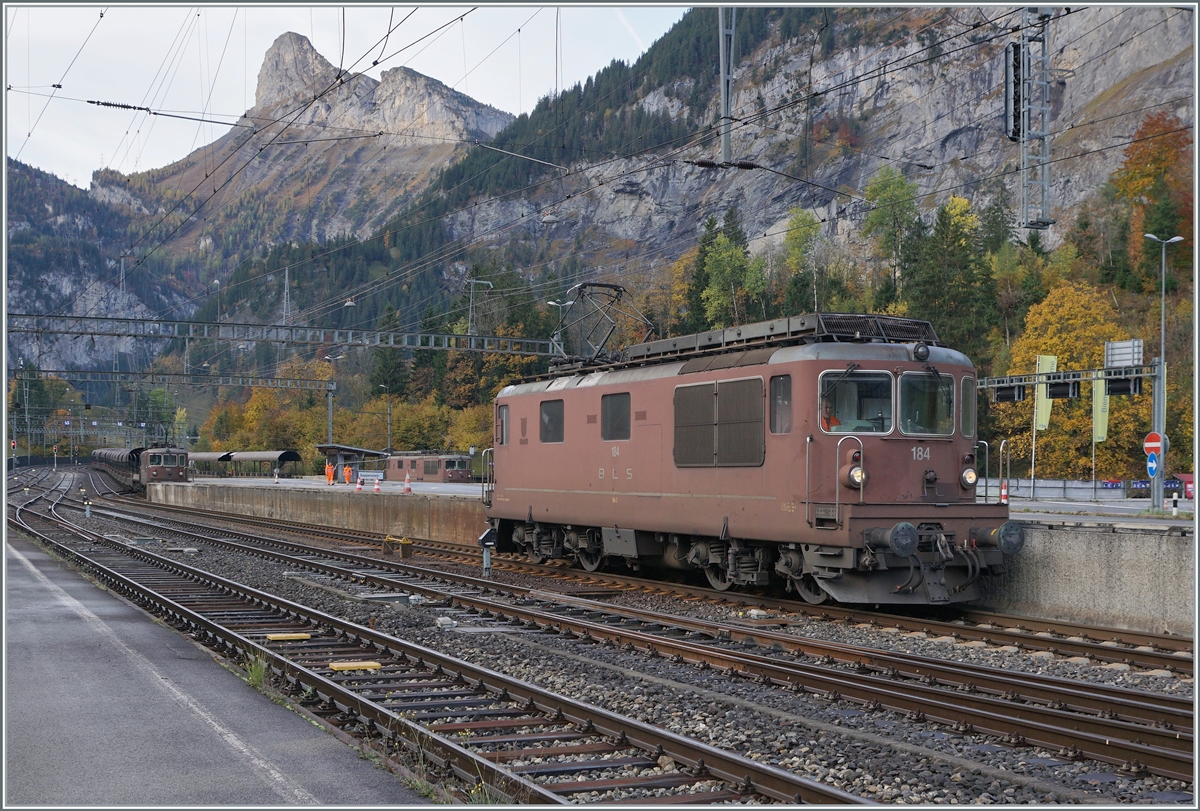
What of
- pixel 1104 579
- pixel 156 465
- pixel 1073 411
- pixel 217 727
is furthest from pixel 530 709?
pixel 156 465

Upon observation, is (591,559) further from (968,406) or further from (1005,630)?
(1005,630)

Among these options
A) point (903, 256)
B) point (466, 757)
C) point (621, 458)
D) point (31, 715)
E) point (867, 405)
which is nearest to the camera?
point (466, 757)

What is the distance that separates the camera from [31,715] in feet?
29.5

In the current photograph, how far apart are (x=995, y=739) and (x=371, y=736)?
15.4 ft

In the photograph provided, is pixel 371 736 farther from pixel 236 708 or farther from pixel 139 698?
pixel 139 698

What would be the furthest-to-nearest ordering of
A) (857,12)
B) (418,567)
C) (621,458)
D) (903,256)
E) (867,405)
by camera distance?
(857,12), (903,256), (418,567), (621,458), (867,405)

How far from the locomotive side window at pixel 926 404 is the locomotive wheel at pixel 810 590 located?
251 cm

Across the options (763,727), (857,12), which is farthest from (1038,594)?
(857,12)

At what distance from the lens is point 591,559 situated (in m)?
20.7

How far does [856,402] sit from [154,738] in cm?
957

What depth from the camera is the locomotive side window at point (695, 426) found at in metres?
16.2

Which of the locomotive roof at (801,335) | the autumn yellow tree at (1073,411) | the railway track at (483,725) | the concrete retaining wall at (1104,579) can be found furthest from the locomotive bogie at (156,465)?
the concrete retaining wall at (1104,579)

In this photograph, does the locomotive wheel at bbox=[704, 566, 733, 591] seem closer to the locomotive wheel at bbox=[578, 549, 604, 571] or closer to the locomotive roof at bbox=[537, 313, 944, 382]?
the locomotive roof at bbox=[537, 313, 944, 382]

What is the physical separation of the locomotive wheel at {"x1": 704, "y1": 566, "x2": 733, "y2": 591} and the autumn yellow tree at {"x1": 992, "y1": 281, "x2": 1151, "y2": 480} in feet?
148
